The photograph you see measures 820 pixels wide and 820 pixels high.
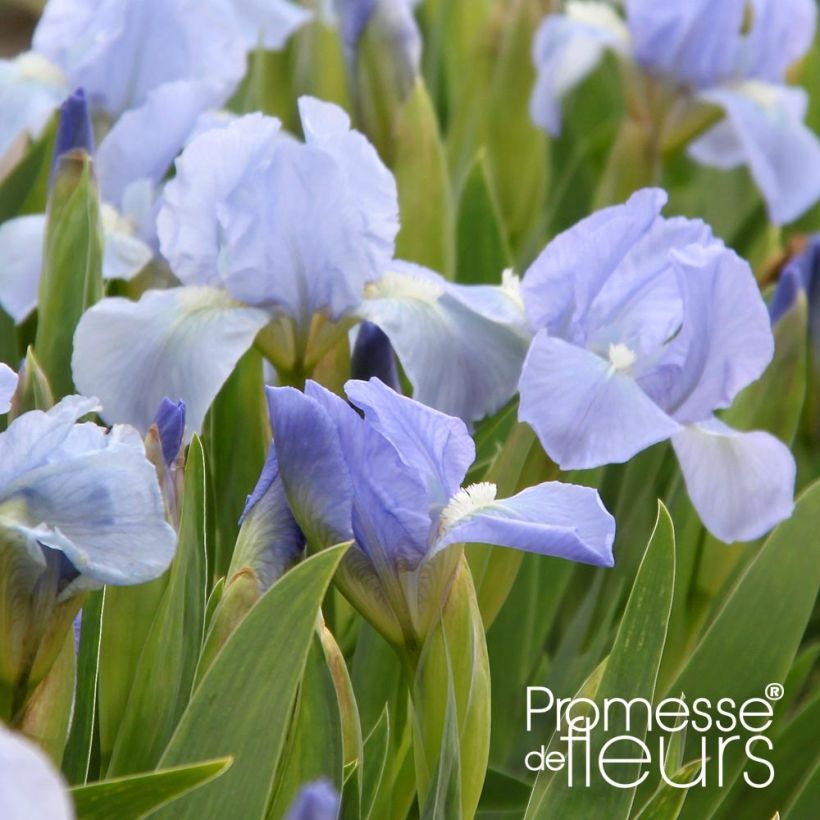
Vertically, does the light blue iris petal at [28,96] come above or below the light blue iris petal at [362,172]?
below

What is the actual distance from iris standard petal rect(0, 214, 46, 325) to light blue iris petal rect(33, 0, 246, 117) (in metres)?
0.15

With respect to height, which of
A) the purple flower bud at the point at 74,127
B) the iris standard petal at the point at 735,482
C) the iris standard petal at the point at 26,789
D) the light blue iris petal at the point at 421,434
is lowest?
the iris standard petal at the point at 735,482

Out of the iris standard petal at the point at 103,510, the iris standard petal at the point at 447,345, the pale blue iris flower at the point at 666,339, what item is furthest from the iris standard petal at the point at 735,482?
the iris standard petal at the point at 103,510

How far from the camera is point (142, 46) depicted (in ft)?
3.12

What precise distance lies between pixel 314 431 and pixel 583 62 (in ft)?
2.67

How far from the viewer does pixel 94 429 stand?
20.3 inches

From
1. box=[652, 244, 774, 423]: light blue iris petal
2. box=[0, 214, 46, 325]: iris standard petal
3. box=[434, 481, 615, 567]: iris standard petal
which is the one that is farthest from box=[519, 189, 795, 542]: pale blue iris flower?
box=[0, 214, 46, 325]: iris standard petal

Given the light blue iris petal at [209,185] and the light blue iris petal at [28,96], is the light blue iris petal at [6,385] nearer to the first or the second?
the light blue iris petal at [209,185]

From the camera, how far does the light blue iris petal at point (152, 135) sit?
2.70 ft

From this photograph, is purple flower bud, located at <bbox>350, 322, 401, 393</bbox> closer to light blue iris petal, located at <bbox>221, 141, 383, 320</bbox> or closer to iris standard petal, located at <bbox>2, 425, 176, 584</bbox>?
light blue iris petal, located at <bbox>221, 141, 383, 320</bbox>

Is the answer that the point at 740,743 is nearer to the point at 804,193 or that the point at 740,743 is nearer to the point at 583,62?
the point at 804,193

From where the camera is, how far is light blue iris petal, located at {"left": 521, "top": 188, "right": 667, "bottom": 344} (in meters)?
0.69

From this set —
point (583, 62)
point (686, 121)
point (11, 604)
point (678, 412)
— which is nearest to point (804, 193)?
point (686, 121)

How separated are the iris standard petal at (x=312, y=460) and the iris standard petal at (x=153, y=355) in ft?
0.47
